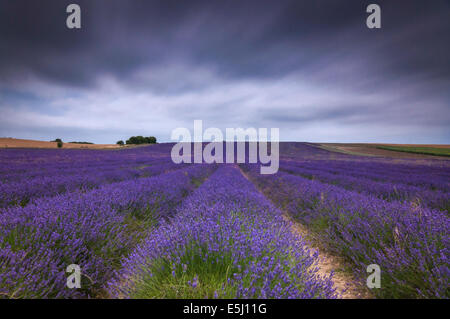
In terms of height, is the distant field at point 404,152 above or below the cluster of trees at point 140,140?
below

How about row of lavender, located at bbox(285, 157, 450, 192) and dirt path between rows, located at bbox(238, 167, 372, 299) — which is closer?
dirt path between rows, located at bbox(238, 167, 372, 299)

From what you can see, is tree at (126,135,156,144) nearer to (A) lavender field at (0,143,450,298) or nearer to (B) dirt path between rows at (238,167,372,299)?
(A) lavender field at (0,143,450,298)

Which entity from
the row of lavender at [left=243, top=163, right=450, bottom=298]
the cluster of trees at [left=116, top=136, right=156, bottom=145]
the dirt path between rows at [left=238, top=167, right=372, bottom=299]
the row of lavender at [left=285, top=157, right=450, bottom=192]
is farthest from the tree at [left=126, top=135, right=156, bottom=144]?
the dirt path between rows at [left=238, top=167, right=372, bottom=299]

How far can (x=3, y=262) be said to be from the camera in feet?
4.00

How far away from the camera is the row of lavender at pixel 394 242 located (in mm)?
1393

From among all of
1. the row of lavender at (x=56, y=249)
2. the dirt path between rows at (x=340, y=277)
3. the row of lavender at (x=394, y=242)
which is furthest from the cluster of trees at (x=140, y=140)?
the dirt path between rows at (x=340, y=277)

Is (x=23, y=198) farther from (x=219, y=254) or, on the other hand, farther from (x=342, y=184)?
(x=342, y=184)

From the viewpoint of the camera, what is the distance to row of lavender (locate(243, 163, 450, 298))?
1.39m

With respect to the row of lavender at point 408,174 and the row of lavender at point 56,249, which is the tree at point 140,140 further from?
the row of lavender at point 56,249

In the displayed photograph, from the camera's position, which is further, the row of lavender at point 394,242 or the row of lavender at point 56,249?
the row of lavender at point 394,242

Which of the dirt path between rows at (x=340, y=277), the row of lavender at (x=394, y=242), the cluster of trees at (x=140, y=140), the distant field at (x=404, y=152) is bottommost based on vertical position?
the dirt path between rows at (x=340, y=277)

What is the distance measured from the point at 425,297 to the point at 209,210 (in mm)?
1901

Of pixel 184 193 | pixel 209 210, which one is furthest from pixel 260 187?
pixel 209 210

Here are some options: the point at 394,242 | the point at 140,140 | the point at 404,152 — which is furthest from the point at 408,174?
the point at 140,140
